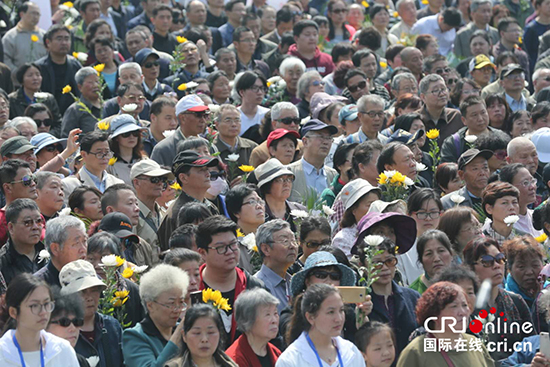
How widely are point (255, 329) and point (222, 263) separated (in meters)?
0.97

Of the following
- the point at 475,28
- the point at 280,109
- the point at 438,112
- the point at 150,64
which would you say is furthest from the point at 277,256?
the point at 475,28

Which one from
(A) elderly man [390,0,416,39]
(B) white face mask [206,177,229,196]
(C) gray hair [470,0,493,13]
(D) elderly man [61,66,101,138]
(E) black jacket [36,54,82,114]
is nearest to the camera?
(B) white face mask [206,177,229,196]

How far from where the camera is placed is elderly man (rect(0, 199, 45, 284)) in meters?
8.93

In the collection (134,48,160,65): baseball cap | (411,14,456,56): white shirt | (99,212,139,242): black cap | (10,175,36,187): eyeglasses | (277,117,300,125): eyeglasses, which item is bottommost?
(411,14,456,56): white shirt

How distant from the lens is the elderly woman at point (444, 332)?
282 inches

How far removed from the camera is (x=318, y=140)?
1155cm

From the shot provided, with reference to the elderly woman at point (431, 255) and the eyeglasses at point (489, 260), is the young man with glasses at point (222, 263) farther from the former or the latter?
the eyeglasses at point (489, 260)

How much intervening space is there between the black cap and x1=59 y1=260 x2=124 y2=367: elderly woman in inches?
47.3

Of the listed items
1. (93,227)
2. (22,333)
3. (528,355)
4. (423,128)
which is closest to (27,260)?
(93,227)

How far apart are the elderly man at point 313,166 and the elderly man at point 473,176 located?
1337 mm

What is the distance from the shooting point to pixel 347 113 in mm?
12797

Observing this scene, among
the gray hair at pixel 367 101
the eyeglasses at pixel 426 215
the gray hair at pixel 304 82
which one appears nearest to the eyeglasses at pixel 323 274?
the eyeglasses at pixel 426 215

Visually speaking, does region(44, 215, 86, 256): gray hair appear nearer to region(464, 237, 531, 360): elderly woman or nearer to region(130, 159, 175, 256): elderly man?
region(130, 159, 175, 256): elderly man

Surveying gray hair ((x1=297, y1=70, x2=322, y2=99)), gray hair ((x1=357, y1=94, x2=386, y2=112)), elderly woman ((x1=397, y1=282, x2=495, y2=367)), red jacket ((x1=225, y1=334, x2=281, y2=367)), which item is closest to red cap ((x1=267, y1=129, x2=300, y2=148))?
gray hair ((x1=357, y1=94, x2=386, y2=112))
